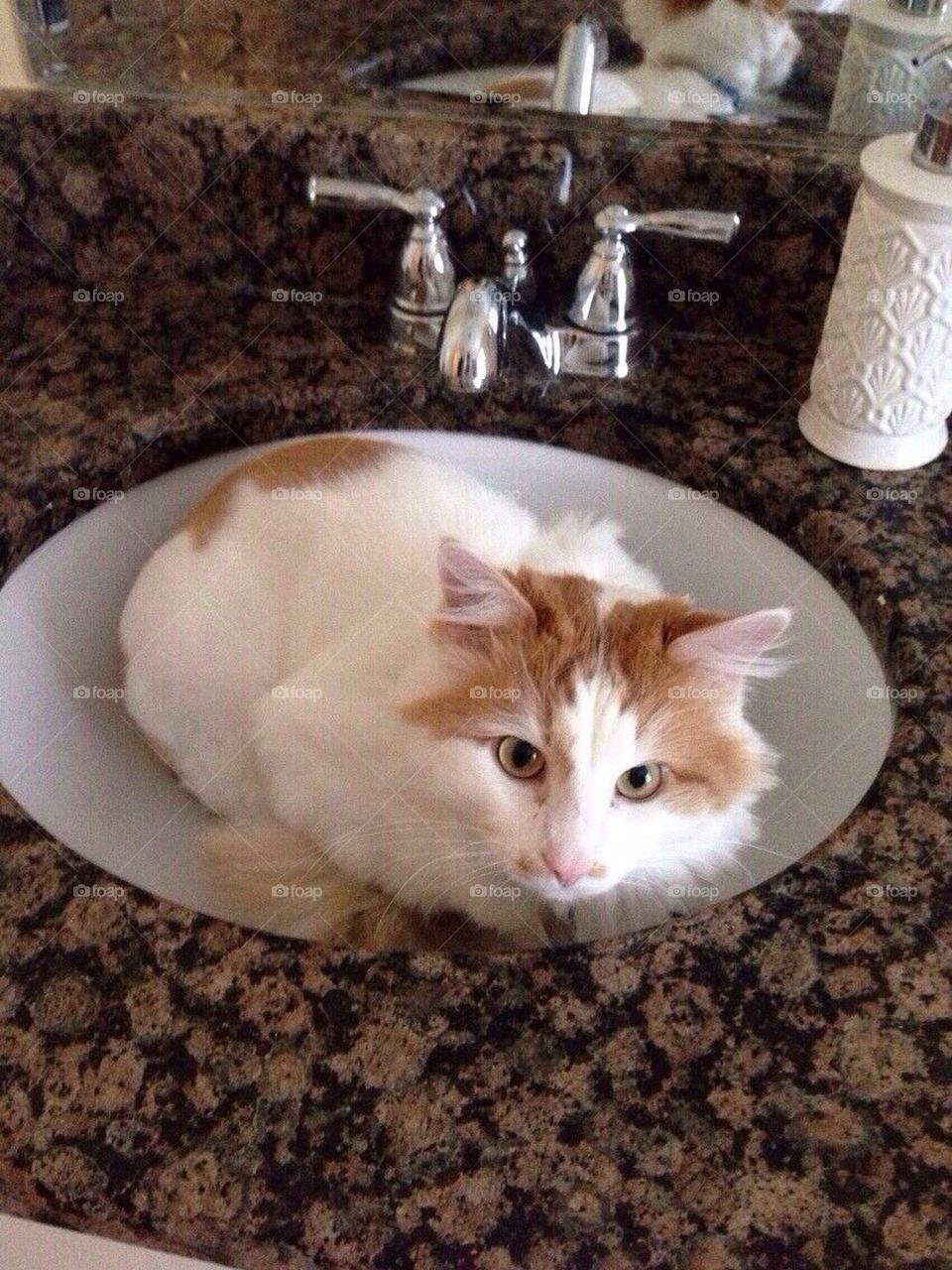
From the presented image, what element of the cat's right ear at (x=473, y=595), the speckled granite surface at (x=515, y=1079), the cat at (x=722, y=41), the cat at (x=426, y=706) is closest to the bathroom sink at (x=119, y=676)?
the cat at (x=426, y=706)

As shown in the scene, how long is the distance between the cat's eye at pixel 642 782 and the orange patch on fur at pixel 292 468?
1.32 feet

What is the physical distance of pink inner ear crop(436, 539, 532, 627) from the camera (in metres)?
0.79

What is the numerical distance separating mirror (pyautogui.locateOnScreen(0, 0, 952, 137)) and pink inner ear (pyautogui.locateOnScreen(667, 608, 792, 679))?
0.58 metres

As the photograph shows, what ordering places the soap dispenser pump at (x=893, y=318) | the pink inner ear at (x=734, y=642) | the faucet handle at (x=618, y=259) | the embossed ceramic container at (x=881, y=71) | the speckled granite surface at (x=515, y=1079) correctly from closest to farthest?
the speckled granite surface at (x=515, y=1079) < the pink inner ear at (x=734, y=642) < the soap dispenser pump at (x=893, y=318) < the faucet handle at (x=618, y=259) < the embossed ceramic container at (x=881, y=71)

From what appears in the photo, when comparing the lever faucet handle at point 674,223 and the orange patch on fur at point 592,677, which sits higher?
the lever faucet handle at point 674,223

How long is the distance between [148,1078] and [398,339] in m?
0.75

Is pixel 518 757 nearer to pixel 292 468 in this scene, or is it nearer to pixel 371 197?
pixel 292 468

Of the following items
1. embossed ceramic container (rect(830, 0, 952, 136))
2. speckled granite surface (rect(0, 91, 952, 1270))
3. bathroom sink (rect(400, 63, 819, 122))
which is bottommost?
speckled granite surface (rect(0, 91, 952, 1270))

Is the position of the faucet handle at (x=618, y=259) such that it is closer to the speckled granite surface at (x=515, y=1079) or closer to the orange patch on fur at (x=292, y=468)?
the orange patch on fur at (x=292, y=468)

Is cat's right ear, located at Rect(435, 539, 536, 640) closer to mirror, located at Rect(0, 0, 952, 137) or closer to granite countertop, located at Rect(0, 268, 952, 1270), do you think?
granite countertop, located at Rect(0, 268, 952, 1270)

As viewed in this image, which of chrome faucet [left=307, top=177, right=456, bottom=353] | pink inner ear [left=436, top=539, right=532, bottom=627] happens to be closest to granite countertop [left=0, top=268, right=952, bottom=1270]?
pink inner ear [left=436, top=539, right=532, bottom=627]

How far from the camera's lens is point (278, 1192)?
56 centimetres

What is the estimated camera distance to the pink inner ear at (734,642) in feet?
2.49

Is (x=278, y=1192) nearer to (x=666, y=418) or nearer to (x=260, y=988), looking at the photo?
(x=260, y=988)
